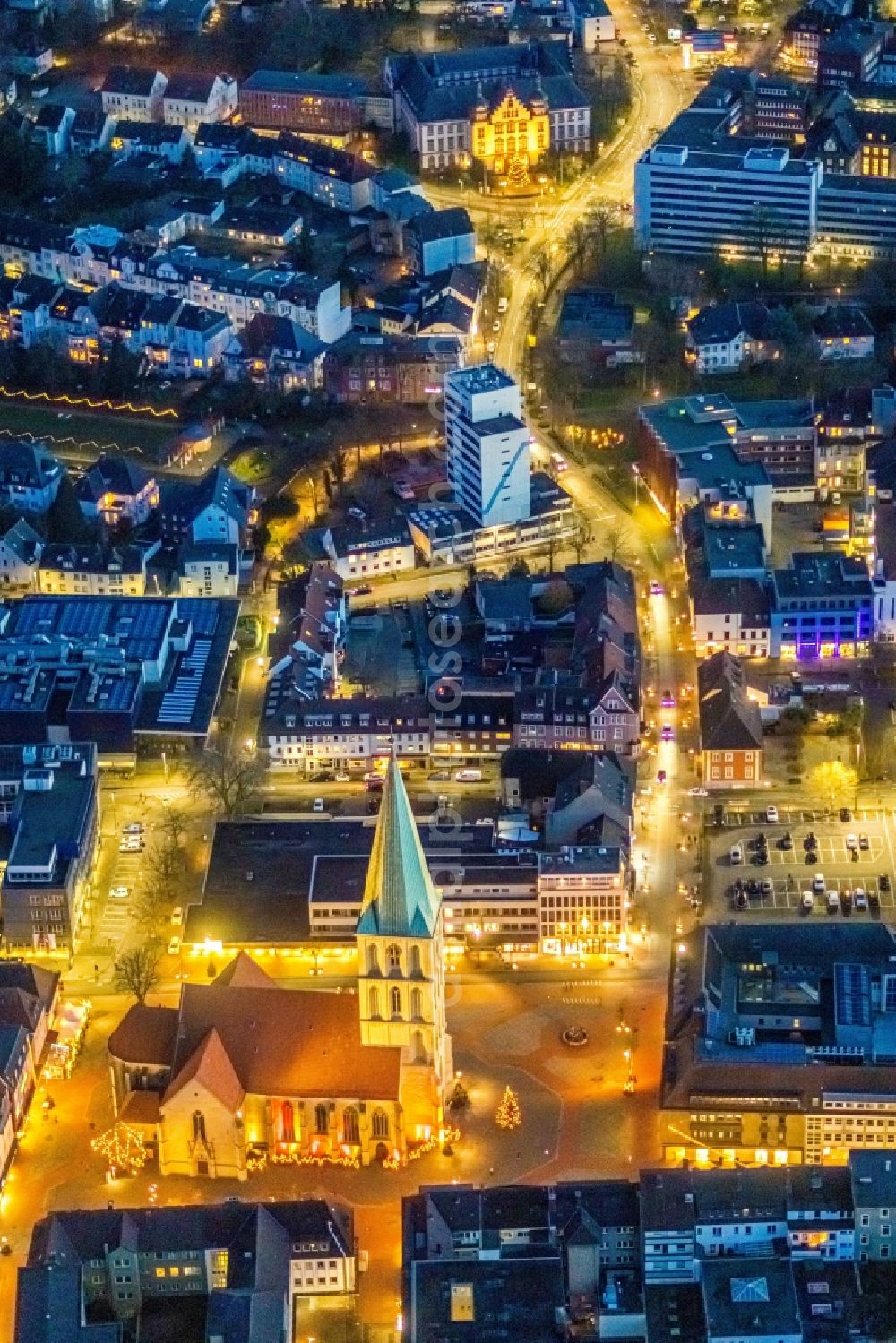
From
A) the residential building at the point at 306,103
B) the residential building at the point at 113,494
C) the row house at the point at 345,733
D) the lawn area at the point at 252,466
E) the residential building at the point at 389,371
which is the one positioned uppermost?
the residential building at the point at 306,103

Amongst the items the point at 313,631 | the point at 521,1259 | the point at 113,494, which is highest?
the point at 113,494

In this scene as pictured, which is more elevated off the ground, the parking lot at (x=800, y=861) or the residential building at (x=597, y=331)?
the residential building at (x=597, y=331)

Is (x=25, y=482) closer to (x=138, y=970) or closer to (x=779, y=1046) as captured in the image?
(x=138, y=970)

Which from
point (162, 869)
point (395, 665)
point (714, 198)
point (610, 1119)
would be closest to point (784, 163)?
point (714, 198)

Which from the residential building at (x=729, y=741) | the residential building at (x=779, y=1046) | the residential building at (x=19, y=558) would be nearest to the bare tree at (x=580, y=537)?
the residential building at (x=729, y=741)

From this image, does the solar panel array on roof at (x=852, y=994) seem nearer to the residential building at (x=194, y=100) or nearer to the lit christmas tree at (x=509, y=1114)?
the lit christmas tree at (x=509, y=1114)

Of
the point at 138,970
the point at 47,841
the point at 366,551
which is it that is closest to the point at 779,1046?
the point at 138,970

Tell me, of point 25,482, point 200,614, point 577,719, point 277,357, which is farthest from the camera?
point 277,357
